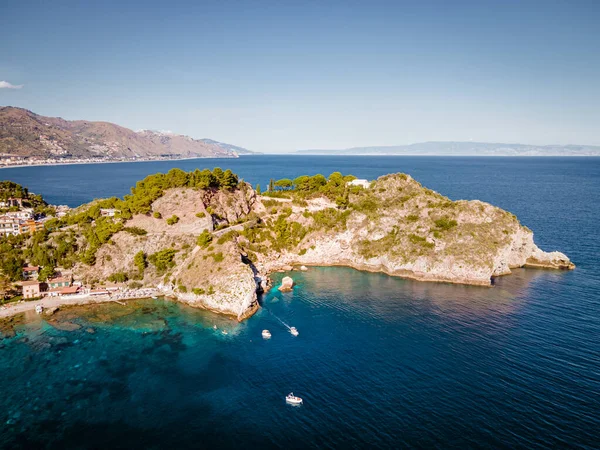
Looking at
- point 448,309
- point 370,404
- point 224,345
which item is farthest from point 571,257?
point 224,345

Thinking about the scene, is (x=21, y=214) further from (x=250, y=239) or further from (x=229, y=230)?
(x=250, y=239)

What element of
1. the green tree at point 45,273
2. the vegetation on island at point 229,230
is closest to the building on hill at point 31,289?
the green tree at point 45,273

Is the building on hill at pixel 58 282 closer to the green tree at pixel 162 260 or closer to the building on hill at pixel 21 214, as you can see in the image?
the green tree at pixel 162 260

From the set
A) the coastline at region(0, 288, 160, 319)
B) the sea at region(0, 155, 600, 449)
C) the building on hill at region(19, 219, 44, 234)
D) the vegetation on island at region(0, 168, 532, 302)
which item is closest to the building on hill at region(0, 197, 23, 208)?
the building on hill at region(19, 219, 44, 234)

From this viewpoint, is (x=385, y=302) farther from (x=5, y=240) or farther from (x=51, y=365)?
(x=5, y=240)

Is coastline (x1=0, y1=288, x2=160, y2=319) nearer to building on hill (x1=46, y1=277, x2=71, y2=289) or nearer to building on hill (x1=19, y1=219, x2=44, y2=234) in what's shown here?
building on hill (x1=46, y1=277, x2=71, y2=289)

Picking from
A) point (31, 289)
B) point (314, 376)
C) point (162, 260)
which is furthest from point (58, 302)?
point (314, 376)
